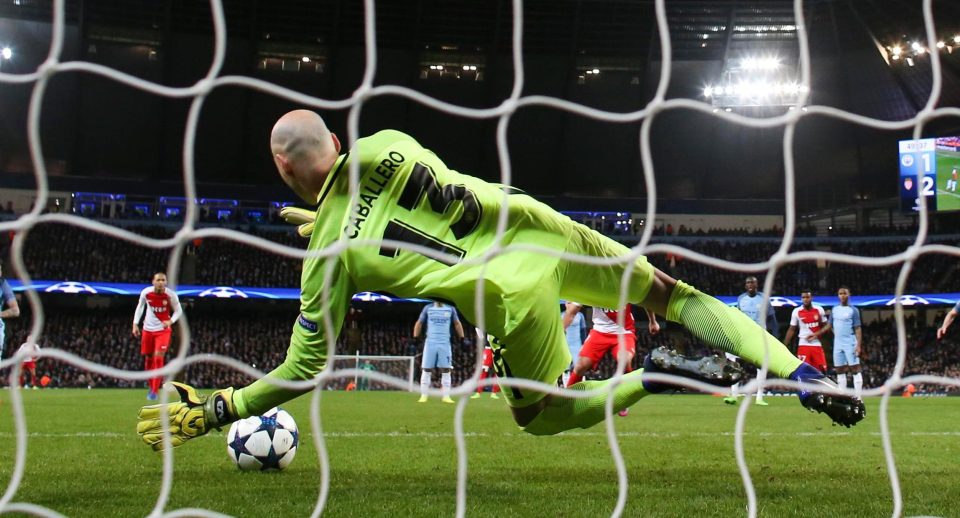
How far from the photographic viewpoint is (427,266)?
3070mm

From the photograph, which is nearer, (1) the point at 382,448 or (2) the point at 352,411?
(1) the point at 382,448

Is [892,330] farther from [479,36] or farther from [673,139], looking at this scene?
[479,36]

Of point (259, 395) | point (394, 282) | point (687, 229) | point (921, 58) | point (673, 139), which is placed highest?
point (921, 58)

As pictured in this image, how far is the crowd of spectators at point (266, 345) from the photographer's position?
848 inches

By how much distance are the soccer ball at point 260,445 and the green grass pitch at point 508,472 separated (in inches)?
4.3

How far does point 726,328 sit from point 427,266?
1.32 m

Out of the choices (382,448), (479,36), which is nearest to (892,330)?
(479,36)

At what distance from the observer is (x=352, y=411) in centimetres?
915

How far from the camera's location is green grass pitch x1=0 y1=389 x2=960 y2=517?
3291mm

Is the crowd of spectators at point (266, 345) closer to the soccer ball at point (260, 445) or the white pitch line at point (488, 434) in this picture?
the white pitch line at point (488, 434)

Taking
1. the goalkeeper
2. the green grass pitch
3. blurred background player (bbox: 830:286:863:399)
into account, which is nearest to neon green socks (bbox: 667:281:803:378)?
the goalkeeper

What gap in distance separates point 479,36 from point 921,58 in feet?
45.4

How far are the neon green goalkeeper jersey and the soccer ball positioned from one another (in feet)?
4.83

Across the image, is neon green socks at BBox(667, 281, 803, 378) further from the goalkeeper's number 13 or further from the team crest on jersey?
the team crest on jersey
